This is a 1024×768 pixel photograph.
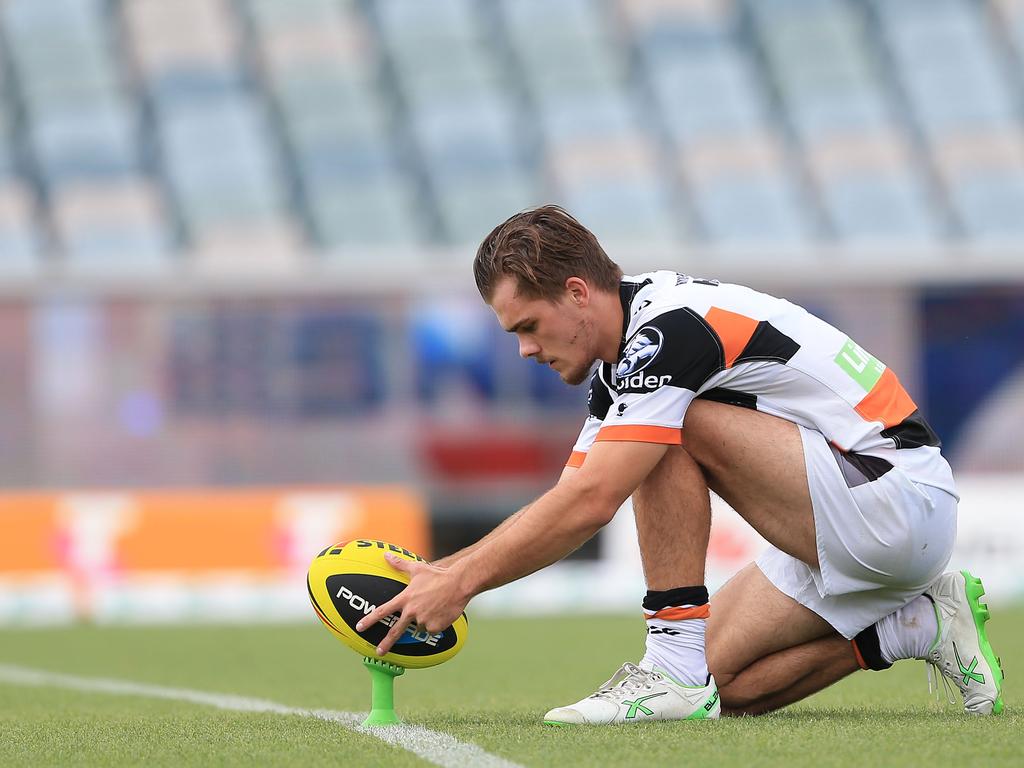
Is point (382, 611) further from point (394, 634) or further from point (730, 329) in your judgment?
point (730, 329)

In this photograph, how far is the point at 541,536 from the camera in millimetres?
3934

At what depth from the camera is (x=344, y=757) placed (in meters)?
3.65

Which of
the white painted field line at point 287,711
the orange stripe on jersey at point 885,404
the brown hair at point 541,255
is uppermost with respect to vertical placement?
the brown hair at point 541,255

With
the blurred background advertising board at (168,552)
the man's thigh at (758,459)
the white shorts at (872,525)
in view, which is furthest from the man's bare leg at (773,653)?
the blurred background advertising board at (168,552)

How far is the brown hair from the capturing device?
160 inches

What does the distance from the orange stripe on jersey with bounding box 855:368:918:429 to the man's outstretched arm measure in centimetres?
60

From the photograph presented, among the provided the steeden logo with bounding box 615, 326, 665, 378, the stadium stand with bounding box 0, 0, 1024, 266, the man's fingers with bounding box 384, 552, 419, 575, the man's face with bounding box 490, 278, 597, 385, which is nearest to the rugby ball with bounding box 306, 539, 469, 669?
the man's fingers with bounding box 384, 552, 419, 575

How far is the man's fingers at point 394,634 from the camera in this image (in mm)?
3971

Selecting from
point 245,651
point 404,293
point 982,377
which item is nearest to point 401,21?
point 404,293

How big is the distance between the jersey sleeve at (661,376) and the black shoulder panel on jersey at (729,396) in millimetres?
134

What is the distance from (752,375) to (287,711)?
70.7 inches

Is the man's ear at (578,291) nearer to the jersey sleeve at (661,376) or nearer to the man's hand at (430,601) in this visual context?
the jersey sleeve at (661,376)

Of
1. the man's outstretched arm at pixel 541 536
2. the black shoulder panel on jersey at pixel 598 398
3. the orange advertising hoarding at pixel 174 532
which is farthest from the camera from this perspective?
the orange advertising hoarding at pixel 174 532

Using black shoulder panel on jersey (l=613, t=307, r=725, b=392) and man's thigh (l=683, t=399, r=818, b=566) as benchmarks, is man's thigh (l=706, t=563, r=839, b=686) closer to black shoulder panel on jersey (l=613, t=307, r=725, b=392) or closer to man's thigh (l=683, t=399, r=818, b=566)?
man's thigh (l=683, t=399, r=818, b=566)
